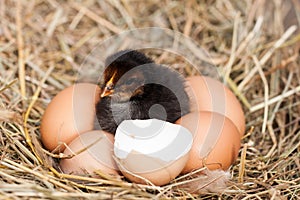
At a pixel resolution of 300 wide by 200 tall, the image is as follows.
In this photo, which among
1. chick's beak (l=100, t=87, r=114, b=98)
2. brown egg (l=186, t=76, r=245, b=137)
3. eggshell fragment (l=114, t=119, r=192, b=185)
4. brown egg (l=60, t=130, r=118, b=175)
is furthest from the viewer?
brown egg (l=186, t=76, r=245, b=137)

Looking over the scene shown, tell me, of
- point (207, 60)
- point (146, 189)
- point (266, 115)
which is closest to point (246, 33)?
point (207, 60)

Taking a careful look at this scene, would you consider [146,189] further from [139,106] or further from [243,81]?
[243,81]

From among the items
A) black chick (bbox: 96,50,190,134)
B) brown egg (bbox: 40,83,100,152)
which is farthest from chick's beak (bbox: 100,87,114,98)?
brown egg (bbox: 40,83,100,152)

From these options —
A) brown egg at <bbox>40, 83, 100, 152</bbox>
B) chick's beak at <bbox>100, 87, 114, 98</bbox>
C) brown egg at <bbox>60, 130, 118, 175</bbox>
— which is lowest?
brown egg at <bbox>60, 130, 118, 175</bbox>

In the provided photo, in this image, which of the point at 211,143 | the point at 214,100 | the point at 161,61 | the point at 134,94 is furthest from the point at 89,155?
the point at 161,61

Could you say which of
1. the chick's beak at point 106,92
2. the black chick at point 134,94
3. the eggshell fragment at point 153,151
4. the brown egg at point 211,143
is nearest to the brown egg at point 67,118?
the black chick at point 134,94

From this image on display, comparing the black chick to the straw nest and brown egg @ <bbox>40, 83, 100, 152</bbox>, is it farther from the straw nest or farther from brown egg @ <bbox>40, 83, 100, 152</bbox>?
the straw nest

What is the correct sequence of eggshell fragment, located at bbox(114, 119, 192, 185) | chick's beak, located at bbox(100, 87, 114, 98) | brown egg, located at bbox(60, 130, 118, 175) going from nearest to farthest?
eggshell fragment, located at bbox(114, 119, 192, 185) < brown egg, located at bbox(60, 130, 118, 175) < chick's beak, located at bbox(100, 87, 114, 98)
